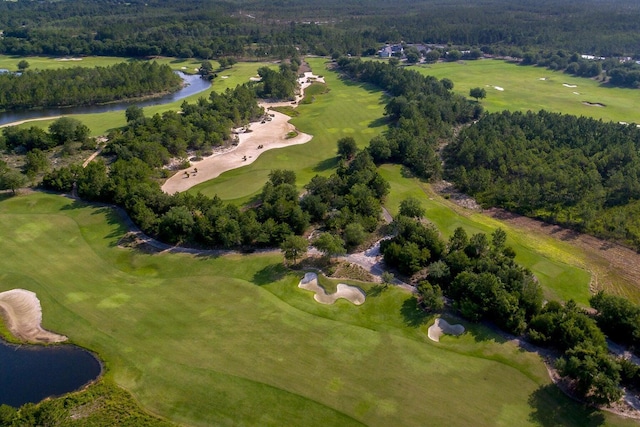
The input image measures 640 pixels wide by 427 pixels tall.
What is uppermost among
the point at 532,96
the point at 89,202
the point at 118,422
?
the point at 532,96

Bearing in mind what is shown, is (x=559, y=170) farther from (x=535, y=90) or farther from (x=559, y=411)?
(x=535, y=90)

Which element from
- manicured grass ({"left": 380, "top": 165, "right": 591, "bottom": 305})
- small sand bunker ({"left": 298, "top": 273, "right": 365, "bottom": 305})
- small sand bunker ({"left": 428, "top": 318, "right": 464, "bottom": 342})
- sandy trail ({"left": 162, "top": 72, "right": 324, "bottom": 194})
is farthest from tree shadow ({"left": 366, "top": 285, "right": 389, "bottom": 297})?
sandy trail ({"left": 162, "top": 72, "right": 324, "bottom": 194})

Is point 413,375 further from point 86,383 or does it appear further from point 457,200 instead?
point 457,200

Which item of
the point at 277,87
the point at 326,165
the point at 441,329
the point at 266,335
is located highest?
the point at 277,87

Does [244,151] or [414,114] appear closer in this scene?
[244,151]

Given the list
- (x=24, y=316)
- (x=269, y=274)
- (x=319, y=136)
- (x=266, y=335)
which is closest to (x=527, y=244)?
(x=269, y=274)

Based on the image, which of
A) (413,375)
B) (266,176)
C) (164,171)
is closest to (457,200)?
(266,176)

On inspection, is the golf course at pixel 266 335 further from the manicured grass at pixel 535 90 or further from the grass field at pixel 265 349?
the manicured grass at pixel 535 90
